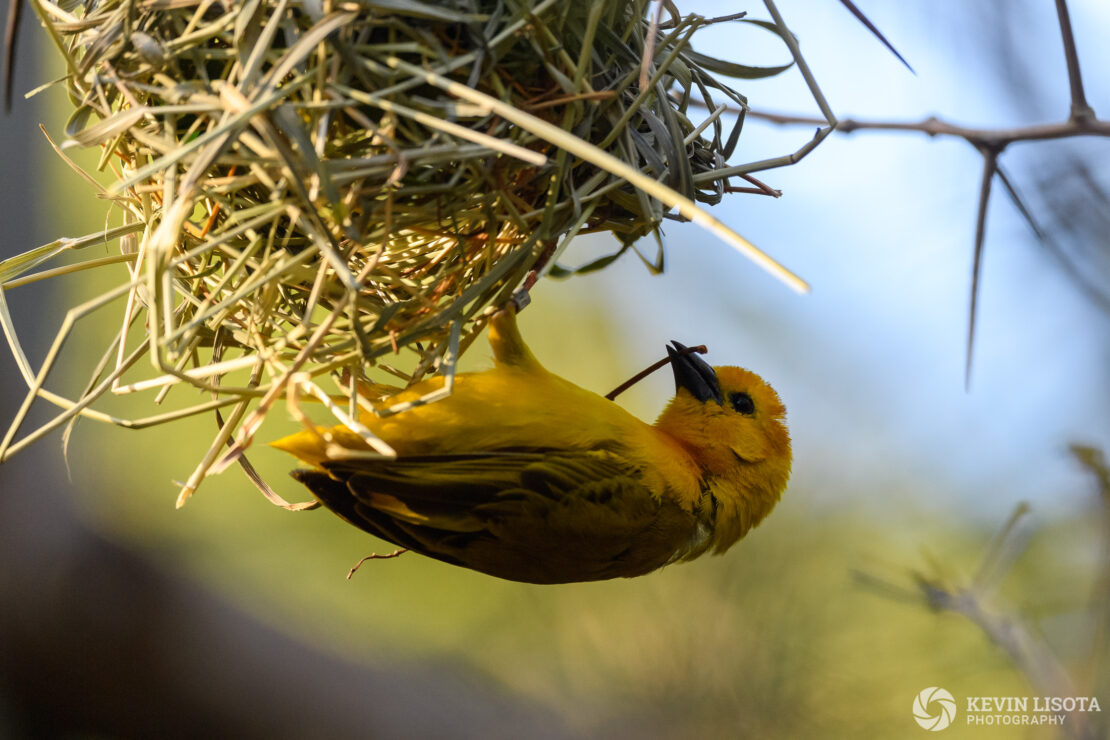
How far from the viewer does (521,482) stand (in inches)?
40.4

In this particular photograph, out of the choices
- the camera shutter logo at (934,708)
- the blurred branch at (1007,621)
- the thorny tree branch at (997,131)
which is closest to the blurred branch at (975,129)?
the thorny tree branch at (997,131)

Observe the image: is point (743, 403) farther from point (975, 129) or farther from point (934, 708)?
point (934, 708)

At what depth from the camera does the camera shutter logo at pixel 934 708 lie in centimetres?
217

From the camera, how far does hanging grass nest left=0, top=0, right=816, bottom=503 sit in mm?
665

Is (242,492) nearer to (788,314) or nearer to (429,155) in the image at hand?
(788,314)

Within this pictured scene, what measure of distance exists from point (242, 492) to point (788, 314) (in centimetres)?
222

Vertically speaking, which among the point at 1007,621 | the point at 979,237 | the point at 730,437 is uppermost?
the point at 979,237

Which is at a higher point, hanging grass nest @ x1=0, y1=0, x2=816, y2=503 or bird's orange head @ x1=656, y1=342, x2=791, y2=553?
hanging grass nest @ x1=0, y1=0, x2=816, y2=503

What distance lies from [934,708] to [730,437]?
1.45 m
